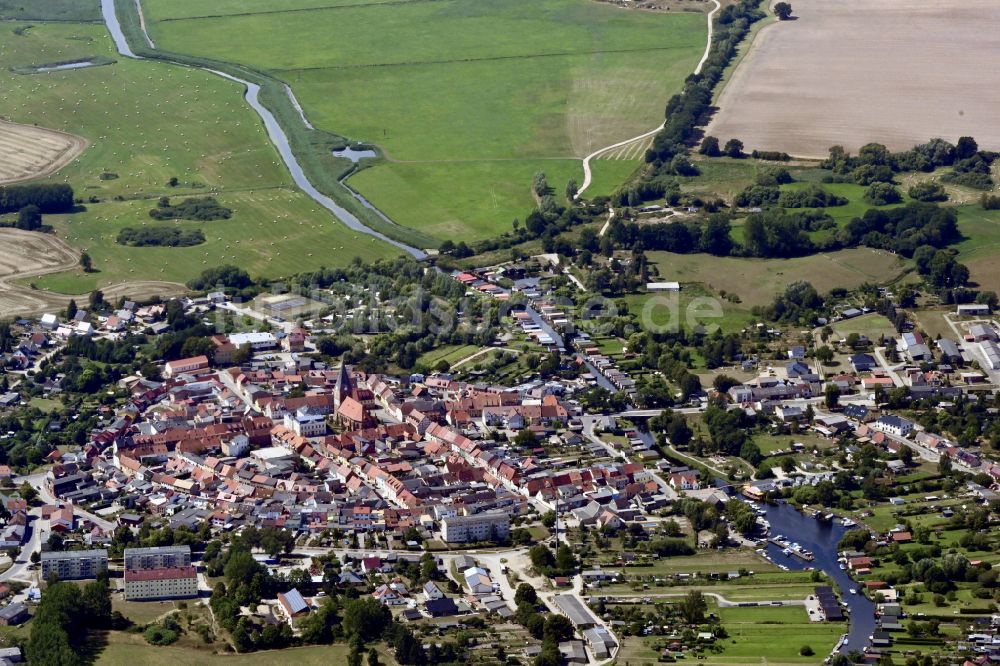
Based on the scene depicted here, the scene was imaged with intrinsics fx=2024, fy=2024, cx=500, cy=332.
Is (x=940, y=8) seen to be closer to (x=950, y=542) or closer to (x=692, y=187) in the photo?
(x=692, y=187)

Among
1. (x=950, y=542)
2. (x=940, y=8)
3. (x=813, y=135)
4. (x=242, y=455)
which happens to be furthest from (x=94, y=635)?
(x=940, y=8)

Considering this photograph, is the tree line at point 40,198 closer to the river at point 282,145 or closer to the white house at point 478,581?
the river at point 282,145

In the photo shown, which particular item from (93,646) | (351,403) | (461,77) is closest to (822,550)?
(351,403)

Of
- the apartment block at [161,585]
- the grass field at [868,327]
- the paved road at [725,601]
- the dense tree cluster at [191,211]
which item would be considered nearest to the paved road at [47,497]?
the apartment block at [161,585]

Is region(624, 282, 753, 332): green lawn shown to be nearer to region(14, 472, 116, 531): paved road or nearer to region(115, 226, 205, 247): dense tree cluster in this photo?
region(115, 226, 205, 247): dense tree cluster

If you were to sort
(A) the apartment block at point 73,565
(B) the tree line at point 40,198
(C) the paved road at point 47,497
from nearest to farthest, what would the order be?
(A) the apartment block at point 73,565 → (C) the paved road at point 47,497 → (B) the tree line at point 40,198

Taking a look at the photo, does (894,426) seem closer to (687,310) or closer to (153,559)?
(687,310)
